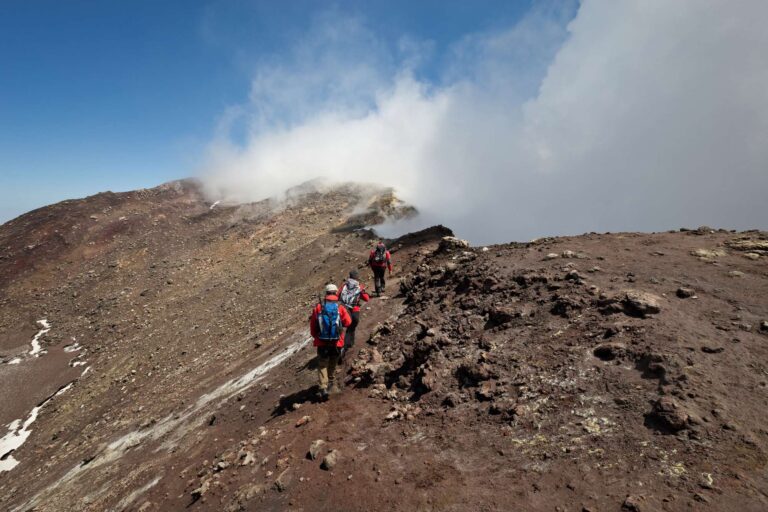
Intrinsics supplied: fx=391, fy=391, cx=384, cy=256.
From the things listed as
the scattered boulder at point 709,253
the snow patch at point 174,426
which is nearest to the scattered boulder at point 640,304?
the scattered boulder at point 709,253

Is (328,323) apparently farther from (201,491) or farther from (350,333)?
(201,491)

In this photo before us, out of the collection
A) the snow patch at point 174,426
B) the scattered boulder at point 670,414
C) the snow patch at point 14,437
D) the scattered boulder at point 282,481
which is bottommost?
the snow patch at point 14,437

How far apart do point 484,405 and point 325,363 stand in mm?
3592

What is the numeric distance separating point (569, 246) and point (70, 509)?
14838mm

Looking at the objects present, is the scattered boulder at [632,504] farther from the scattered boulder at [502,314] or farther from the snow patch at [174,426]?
the snow patch at [174,426]

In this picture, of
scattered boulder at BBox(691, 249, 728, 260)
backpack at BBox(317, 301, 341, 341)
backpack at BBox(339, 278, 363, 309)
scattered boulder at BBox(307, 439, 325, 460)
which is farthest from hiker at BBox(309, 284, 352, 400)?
scattered boulder at BBox(691, 249, 728, 260)

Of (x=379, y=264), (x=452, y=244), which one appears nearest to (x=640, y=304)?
(x=379, y=264)

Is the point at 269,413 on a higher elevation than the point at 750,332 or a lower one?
lower

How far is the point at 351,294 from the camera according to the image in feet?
33.0

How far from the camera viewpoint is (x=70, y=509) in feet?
31.0

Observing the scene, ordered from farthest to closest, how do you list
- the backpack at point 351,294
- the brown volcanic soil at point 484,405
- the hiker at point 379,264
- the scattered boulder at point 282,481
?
the hiker at point 379,264 → the backpack at point 351,294 → the scattered boulder at point 282,481 → the brown volcanic soil at point 484,405

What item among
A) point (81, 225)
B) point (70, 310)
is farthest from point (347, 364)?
point (81, 225)

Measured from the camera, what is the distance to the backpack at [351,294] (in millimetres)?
10016

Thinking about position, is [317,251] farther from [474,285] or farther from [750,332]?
[750,332]
